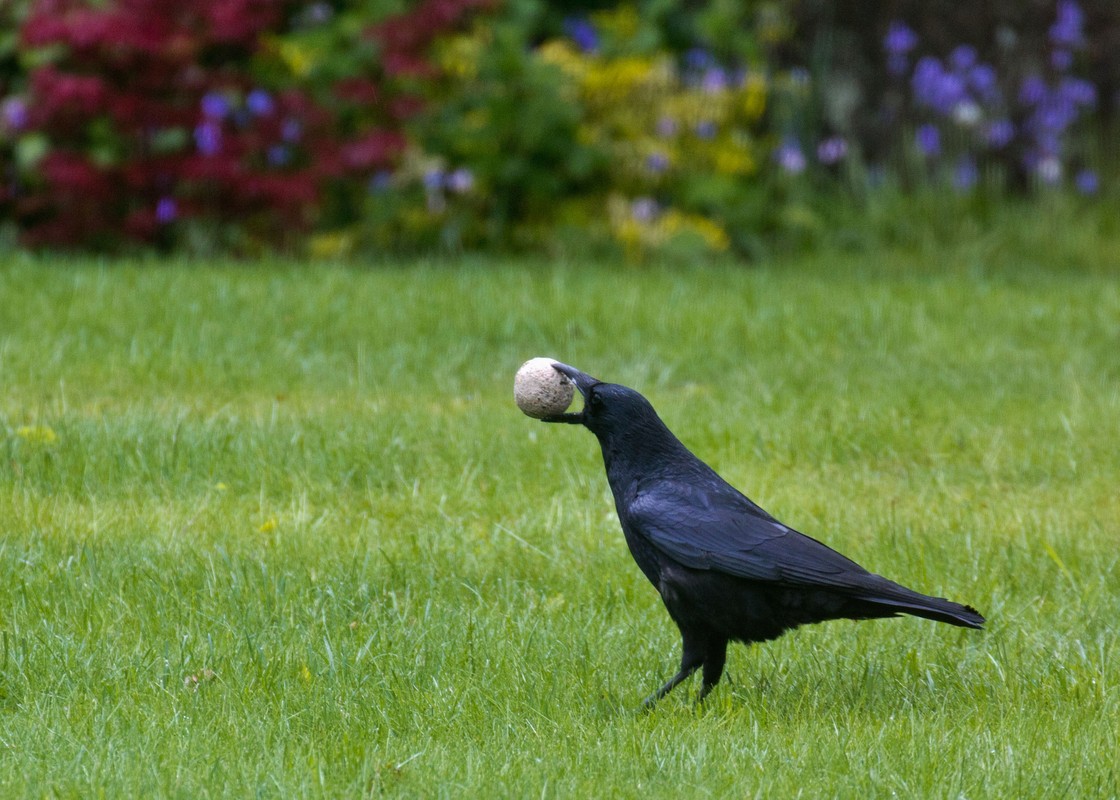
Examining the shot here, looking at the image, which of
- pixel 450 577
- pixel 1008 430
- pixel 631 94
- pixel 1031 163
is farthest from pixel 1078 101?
pixel 450 577

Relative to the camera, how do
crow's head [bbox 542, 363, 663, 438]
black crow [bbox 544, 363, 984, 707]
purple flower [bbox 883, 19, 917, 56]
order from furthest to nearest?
purple flower [bbox 883, 19, 917, 56] → crow's head [bbox 542, 363, 663, 438] → black crow [bbox 544, 363, 984, 707]

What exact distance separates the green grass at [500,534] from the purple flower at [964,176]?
2.42 metres

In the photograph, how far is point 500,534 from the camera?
4711 millimetres

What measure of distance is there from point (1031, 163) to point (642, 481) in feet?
26.3

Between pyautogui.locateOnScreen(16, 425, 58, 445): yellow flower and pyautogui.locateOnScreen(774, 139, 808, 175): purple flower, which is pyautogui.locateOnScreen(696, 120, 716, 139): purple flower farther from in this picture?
pyautogui.locateOnScreen(16, 425, 58, 445): yellow flower

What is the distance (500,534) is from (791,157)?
620 centimetres

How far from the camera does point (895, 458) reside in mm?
5578

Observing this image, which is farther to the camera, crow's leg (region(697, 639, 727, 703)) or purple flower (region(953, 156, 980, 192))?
purple flower (region(953, 156, 980, 192))

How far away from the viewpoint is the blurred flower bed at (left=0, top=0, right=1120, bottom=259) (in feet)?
29.9

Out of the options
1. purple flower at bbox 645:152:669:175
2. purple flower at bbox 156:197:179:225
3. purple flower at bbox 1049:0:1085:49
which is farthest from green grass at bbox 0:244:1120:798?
purple flower at bbox 1049:0:1085:49

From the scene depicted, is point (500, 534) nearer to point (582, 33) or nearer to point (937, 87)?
point (582, 33)

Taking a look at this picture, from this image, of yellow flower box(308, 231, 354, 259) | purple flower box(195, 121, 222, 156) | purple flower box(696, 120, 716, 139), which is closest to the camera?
purple flower box(195, 121, 222, 156)

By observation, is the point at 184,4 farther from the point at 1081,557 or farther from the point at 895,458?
the point at 1081,557

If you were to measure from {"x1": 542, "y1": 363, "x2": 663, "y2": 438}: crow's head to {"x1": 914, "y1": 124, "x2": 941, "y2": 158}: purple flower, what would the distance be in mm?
7599
